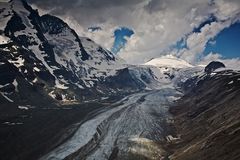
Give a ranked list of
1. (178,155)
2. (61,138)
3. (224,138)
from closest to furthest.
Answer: (224,138) < (178,155) < (61,138)

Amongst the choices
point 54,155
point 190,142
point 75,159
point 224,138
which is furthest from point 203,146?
point 54,155

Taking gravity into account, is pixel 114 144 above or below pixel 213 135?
below

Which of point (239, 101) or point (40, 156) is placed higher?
point (239, 101)

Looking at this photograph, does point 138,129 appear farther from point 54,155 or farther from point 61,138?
point 54,155

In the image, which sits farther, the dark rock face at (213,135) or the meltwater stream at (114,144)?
the meltwater stream at (114,144)

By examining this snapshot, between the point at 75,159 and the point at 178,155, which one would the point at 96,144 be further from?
the point at 178,155

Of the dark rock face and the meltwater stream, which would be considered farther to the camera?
the meltwater stream

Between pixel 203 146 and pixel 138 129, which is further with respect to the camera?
pixel 138 129

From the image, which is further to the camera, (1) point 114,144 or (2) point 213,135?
(1) point 114,144

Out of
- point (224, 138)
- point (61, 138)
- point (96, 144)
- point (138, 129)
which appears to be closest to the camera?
point (224, 138)
